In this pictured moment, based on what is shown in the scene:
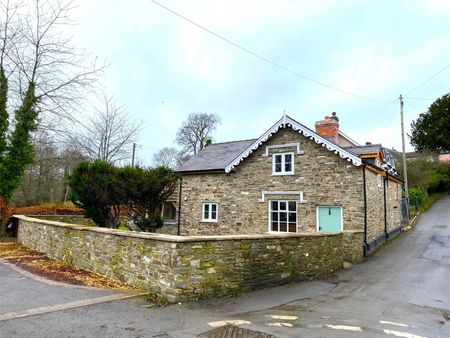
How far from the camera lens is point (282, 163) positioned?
17.1 meters

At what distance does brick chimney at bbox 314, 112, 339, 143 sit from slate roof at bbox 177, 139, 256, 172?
428 centimetres

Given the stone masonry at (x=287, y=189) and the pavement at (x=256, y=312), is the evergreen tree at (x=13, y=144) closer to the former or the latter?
the stone masonry at (x=287, y=189)

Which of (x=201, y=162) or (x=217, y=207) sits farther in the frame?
(x=201, y=162)

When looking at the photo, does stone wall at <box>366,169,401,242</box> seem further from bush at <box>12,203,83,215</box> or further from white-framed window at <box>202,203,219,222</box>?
bush at <box>12,203,83,215</box>

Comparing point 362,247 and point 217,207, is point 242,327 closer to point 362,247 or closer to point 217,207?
point 362,247

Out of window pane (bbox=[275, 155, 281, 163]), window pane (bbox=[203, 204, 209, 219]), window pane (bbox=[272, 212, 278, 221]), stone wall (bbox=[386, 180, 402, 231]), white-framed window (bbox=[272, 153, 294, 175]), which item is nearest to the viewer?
white-framed window (bbox=[272, 153, 294, 175])

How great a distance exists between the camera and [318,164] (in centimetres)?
1588

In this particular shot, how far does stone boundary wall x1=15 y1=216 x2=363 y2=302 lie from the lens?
23.5 ft

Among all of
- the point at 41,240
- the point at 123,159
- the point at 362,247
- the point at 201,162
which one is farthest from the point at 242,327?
the point at 123,159

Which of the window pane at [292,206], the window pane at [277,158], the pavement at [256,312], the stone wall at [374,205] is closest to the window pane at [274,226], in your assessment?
the window pane at [292,206]

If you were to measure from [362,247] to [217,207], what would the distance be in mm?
8153

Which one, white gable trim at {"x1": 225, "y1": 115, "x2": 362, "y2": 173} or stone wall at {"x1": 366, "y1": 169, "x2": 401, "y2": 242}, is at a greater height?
white gable trim at {"x1": 225, "y1": 115, "x2": 362, "y2": 173}

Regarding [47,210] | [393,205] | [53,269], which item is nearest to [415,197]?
[393,205]

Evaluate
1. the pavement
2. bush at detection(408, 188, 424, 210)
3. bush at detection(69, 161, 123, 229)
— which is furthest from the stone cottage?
bush at detection(408, 188, 424, 210)
